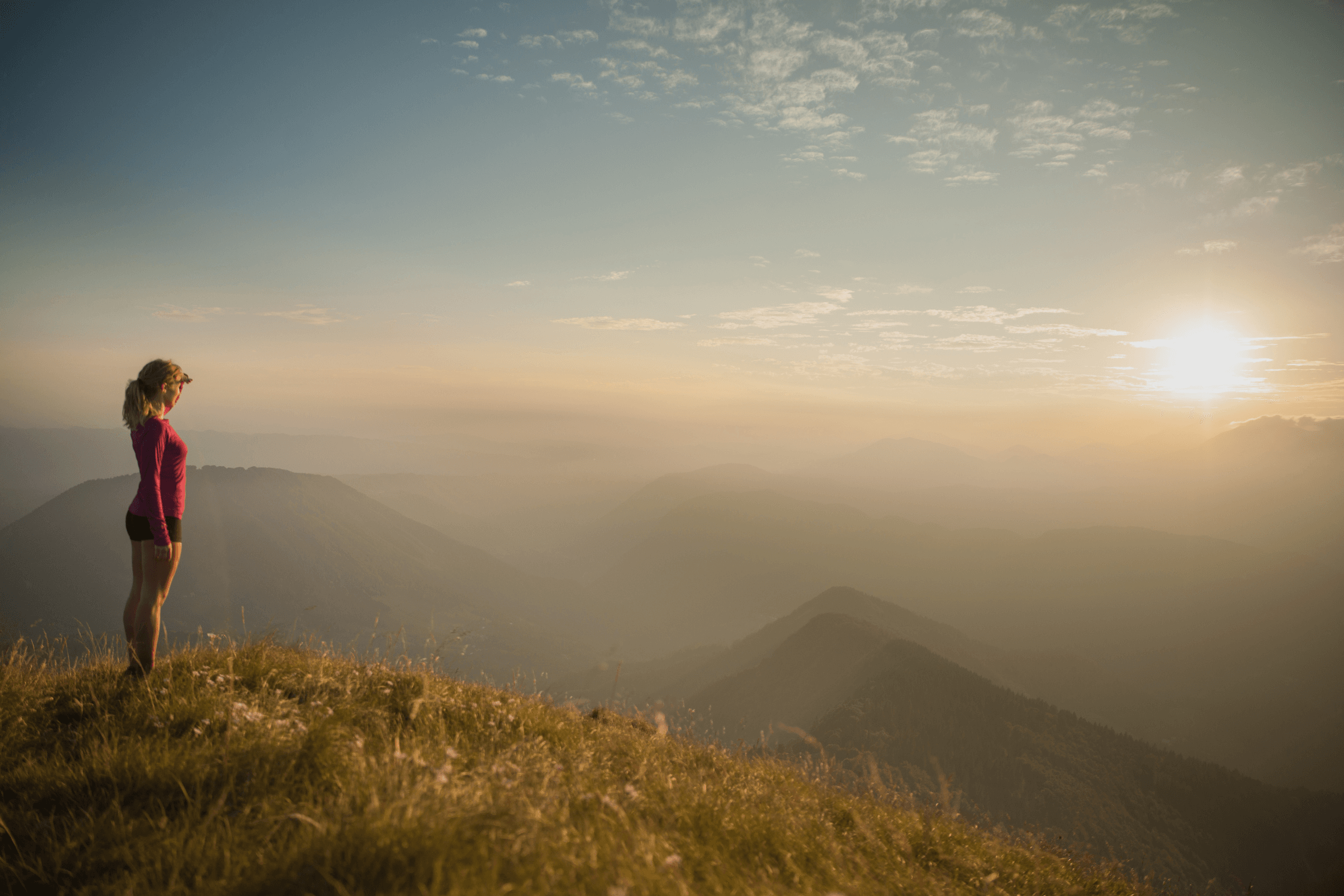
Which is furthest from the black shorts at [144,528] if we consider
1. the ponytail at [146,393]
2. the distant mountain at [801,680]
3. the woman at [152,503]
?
the distant mountain at [801,680]

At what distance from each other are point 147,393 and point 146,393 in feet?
0.05

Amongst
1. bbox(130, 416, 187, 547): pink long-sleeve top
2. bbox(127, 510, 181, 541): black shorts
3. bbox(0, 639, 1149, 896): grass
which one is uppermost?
bbox(130, 416, 187, 547): pink long-sleeve top

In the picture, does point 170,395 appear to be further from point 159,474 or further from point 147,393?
point 159,474

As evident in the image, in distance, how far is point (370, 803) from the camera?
2.89 m

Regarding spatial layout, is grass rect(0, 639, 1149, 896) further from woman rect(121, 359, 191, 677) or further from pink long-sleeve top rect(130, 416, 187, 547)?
pink long-sleeve top rect(130, 416, 187, 547)

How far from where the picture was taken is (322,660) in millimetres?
6359

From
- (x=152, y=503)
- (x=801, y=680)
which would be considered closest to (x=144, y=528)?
(x=152, y=503)

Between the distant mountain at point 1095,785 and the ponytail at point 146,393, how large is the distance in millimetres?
76333

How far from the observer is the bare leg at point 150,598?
5387 millimetres

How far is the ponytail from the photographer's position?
5750 mm

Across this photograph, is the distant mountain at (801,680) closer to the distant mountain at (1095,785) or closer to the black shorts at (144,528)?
the distant mountain at (1095,785)

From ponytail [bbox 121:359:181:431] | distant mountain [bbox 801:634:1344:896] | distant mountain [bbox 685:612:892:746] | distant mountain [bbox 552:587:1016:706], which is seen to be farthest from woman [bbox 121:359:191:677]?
distant mountain [bbox 552:587:1016:706]

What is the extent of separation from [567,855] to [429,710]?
3146 mm

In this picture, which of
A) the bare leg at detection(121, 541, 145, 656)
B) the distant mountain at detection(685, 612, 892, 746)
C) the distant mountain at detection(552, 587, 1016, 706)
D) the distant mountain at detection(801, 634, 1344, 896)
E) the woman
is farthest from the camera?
the distant mountain at detection(552, 587, 1016, 706)
